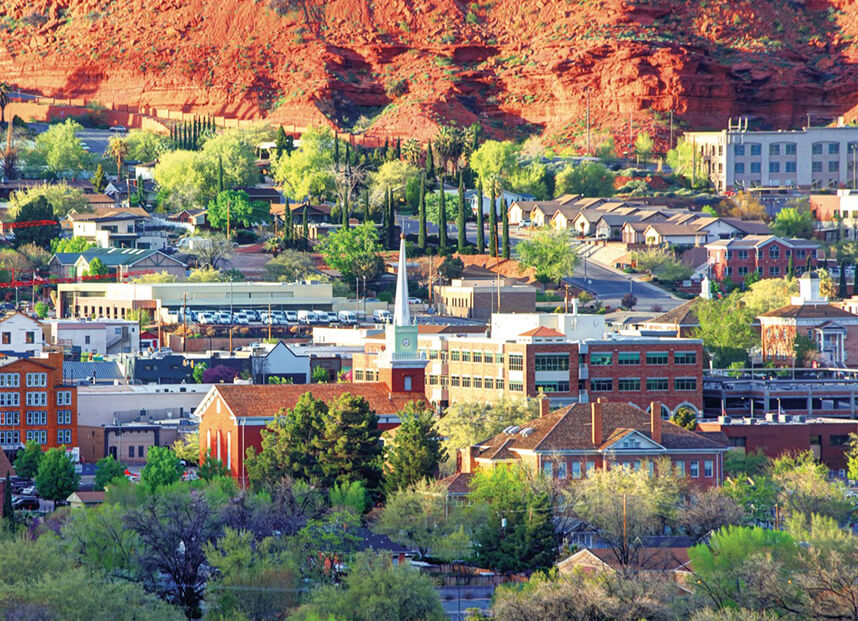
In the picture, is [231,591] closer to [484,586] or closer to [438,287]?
[484,586]

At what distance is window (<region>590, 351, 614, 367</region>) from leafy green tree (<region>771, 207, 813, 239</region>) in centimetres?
7577

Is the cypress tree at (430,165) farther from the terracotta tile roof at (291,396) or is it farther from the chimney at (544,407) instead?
the chimney at (544,407)

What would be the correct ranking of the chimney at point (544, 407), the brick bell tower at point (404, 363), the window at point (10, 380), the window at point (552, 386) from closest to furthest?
the chimney at point (544, 407) < the window at point (552, 386) < the brick bell tower at point (404, 363) < the window at point (10, 380)

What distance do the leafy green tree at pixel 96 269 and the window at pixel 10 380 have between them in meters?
49.6

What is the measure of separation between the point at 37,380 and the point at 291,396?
14061 mm

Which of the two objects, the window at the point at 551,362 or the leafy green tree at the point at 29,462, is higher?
the window at the point at 551,362

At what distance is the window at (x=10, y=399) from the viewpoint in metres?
111

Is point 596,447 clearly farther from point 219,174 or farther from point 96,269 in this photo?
point 219,174

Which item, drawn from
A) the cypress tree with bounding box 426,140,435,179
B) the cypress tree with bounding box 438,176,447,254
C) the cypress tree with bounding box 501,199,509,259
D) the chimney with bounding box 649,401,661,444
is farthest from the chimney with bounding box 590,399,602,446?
the cypress tree with bounding box 426,140,435,179

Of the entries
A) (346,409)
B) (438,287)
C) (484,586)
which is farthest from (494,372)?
(438,287)

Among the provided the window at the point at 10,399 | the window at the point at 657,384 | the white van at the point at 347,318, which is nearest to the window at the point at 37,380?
the window at the point at 10,399

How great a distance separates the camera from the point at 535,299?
153 metres

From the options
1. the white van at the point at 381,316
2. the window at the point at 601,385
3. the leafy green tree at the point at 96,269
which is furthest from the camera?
the leafy green tree at the point at 96,269

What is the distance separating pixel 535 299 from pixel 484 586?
75.8 m
